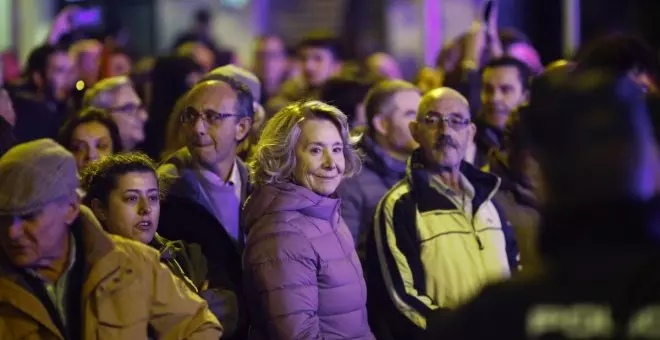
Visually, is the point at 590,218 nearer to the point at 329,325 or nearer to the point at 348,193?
the point at 329,325

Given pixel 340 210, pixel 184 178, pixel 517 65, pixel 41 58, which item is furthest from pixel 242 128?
pixel 41 58

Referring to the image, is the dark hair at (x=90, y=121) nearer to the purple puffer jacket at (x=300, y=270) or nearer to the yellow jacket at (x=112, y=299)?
the purple puffer jacket at (x=300, y=270)

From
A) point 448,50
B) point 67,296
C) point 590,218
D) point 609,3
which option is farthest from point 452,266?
point 609,3

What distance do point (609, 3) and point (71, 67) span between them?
712cm

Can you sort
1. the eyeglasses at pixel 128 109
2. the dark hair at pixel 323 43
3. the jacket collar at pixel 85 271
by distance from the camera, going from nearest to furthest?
the jacket collar at pixel 85 271 < the eyeglasses at pixel 128 109 < the dark hair at pixel 323 43

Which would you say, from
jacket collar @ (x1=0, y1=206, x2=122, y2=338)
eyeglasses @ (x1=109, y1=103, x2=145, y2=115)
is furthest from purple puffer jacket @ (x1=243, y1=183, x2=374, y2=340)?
eyeglasses @ (x1=109, y1=103, x2=145, y2=115)

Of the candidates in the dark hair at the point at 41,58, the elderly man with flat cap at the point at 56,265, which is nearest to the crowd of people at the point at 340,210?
the elderly man with flat cap at the point at 56,265

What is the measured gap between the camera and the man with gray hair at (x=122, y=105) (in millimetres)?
7598

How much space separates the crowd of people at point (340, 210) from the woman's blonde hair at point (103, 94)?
0.04ft

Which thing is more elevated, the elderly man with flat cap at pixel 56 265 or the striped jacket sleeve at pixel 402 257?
the elderly man with flat cap at pixel 56 265

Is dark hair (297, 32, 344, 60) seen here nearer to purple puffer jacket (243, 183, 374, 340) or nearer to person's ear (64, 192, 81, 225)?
purple puffer jacket (243, 183, 374, 340)

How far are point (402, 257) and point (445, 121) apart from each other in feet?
2.61

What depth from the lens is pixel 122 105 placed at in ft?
25.4

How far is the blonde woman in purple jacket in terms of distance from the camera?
5.20 meters
